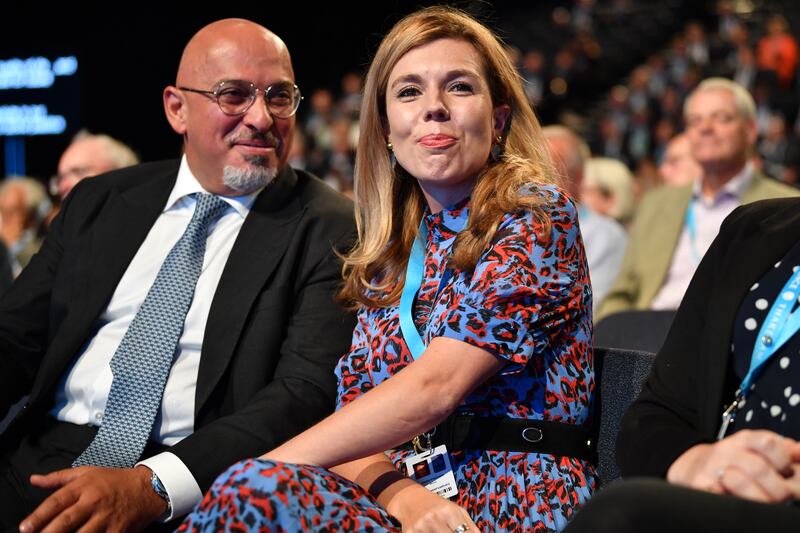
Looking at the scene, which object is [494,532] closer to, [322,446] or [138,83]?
[322,446]

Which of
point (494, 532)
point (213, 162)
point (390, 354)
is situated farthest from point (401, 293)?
point (213, 162)

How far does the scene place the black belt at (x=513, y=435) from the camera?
202 centimetres

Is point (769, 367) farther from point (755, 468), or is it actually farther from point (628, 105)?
point (628, 105)

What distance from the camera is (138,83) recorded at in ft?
40.1

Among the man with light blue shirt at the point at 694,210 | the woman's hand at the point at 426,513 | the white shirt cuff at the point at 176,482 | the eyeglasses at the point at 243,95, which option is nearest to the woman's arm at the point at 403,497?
the woman's hand at the point at 426,513

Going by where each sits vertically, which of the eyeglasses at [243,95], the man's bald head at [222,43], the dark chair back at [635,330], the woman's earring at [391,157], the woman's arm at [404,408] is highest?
the man's bald head at [222,43]

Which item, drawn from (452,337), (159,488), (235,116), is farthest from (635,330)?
(159,488)

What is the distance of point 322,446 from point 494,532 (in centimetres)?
38

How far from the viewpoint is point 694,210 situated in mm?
4895

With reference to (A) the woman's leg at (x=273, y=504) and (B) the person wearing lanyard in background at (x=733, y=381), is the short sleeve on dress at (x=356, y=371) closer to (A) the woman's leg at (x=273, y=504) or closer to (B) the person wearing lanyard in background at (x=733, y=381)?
(A) the woman's leg at (x=273, y=504)

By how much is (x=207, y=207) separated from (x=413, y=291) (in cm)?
79

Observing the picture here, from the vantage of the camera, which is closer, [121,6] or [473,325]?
[473,325]

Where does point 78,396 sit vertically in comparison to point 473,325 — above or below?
below

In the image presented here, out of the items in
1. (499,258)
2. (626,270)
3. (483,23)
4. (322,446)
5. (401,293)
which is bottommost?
(626,270)
